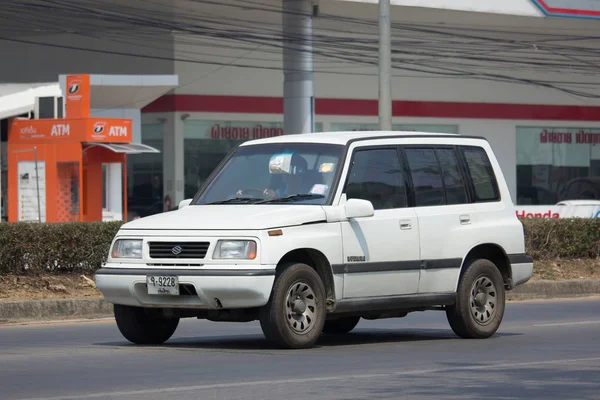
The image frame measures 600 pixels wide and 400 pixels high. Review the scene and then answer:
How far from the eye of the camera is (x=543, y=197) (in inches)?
1970

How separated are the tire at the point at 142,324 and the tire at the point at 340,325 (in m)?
1.82

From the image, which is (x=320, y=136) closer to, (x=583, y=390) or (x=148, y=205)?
(x=583, y=390)

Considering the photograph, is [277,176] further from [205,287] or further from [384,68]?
[384,68]

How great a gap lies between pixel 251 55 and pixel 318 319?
31.5 metres

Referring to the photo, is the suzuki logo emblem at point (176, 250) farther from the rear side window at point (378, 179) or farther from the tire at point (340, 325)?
the tire at point (340, 325)

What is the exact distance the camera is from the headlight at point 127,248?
11172mm

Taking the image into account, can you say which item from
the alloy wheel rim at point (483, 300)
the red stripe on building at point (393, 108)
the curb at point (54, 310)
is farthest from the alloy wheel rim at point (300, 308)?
the red stripe on building at point (393, 108)

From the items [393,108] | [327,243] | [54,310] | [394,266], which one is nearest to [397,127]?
[393,108]

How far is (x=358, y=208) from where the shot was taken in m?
11.3

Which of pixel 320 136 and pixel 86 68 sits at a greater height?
pixel 86 68

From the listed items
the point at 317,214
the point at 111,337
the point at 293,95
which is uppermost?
the point at 293,95

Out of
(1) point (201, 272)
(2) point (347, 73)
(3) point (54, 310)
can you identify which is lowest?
(3) point (54, 310)

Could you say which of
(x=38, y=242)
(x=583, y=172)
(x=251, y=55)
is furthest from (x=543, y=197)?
(x=38, y=242)

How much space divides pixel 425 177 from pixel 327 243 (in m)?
1.53
